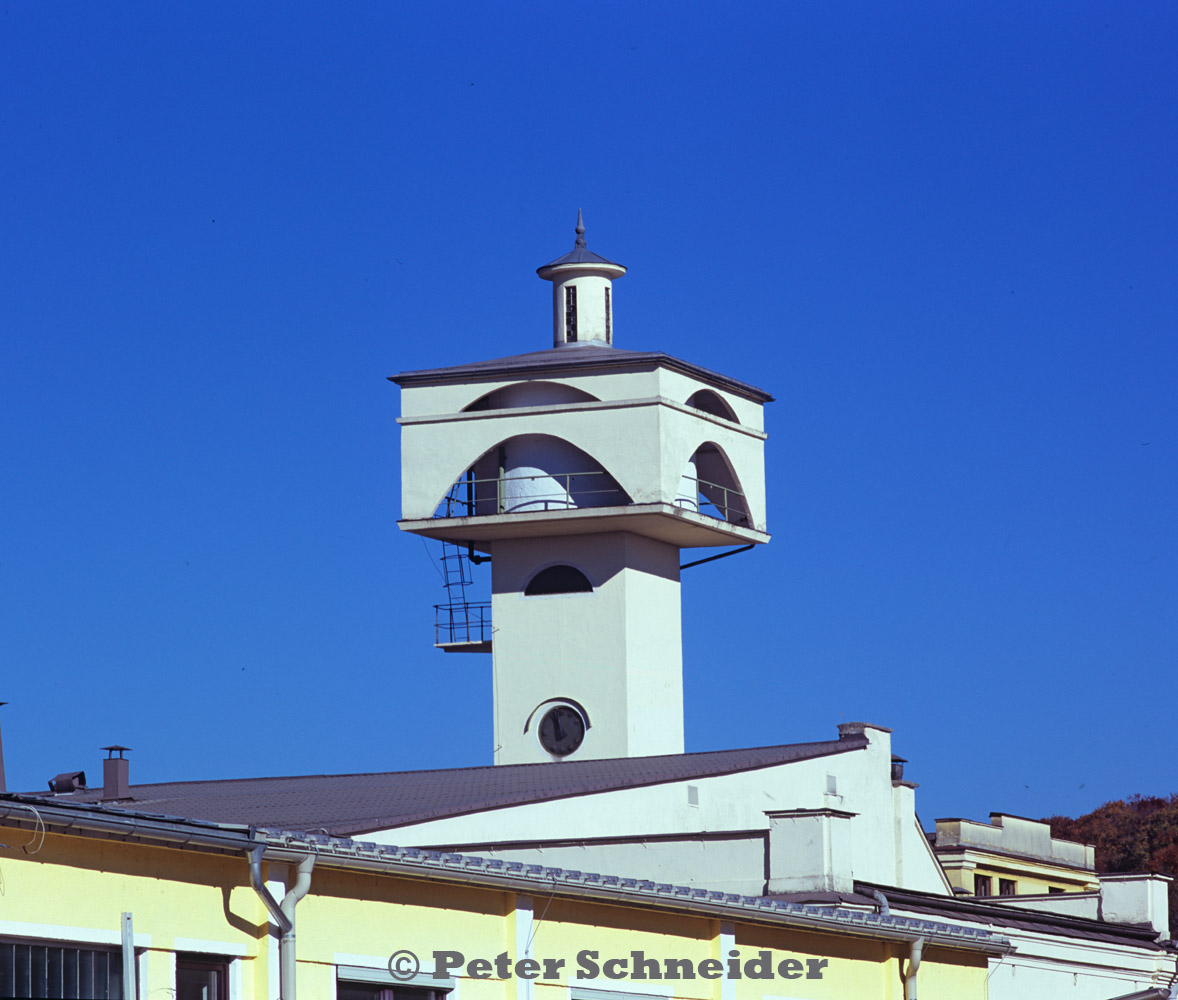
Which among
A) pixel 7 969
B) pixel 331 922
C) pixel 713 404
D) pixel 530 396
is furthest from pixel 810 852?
pixel 713 404

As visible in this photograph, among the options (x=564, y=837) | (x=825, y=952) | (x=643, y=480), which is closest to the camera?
(x=825, y=952)

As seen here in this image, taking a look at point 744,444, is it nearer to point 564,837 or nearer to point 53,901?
point 564,837

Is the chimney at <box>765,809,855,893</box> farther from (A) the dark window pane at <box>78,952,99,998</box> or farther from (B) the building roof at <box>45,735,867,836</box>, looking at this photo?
(A) the dark window pane at <box>78,952,99,998</box>

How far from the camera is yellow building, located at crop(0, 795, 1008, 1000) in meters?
15.0

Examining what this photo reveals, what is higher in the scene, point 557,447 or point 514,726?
point 557,447

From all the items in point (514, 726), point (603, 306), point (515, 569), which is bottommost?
point (514, 726)

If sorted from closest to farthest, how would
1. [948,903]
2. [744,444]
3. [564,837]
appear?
[948,903] → [564,837] → [744,444]

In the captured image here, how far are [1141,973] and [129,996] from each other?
22556 millimetres

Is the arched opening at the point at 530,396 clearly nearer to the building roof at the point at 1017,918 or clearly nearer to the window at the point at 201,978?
the building roof at the point at 1017,918

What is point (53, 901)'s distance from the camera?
15.0 m

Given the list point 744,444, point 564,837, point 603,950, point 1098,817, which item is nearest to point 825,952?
point 603,950

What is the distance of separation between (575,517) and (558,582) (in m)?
1.80

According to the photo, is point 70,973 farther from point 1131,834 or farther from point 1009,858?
point 1131,834

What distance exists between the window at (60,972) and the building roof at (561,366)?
1225 inches
